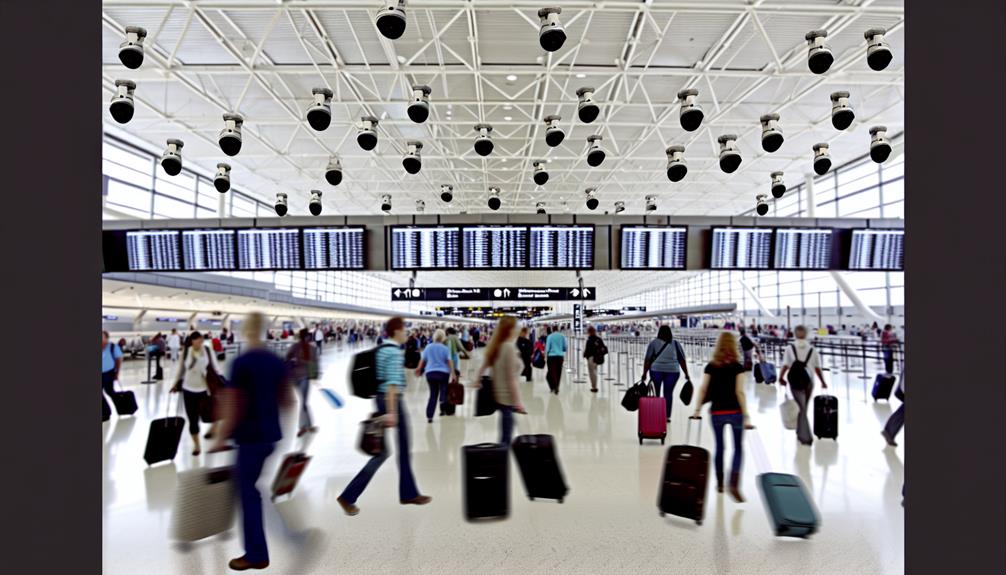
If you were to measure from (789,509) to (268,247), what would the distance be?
8854 millimetres

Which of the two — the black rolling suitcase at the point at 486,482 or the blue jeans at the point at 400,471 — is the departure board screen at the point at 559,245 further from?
the black rolling suitcase at the point at 486,482

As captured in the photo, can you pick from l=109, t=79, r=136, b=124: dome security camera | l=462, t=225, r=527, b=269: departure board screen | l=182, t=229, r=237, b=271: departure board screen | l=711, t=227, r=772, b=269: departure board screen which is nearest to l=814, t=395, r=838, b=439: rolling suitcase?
l=711, t=227, r=772, b=269: departure board screen

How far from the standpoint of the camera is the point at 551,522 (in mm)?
4598

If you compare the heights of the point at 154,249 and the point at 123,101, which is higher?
the point at 123,101

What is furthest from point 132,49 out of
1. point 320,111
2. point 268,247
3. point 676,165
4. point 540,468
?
point 676,165

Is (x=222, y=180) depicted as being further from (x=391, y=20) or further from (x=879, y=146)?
(x=879, y=146)

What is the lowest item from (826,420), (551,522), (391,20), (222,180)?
(551,522)

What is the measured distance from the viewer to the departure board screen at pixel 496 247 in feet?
30.1

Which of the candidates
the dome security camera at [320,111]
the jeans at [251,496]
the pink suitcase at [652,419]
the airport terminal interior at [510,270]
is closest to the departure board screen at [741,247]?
the airport terminal interior at [510,270]

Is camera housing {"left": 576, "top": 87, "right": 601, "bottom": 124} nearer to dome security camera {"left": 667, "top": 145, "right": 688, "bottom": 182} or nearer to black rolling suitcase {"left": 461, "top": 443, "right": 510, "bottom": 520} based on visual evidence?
dome security camera {"left": 667, "top": 145, "right": 688, "bottom": 182}

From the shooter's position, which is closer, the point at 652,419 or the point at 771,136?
the point at 652,419

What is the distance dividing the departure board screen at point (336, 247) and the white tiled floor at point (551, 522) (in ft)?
10.3

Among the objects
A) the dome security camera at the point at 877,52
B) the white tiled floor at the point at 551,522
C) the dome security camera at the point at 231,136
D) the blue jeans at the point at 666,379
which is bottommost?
the white tiled floor at the point at 551,522
